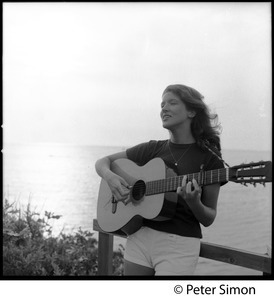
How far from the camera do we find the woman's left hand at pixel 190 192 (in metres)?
1.62

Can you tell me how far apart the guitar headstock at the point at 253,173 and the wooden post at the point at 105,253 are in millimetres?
1057

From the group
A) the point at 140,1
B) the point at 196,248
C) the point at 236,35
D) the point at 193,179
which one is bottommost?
the point at 196,248

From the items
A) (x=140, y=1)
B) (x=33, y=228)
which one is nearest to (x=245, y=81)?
(x=140, y=1)

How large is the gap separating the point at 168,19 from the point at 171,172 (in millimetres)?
843

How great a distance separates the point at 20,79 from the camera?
7.91ft

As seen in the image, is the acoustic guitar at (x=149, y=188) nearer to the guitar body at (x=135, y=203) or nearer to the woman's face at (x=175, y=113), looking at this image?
the guitar body at (x=135, y=203)

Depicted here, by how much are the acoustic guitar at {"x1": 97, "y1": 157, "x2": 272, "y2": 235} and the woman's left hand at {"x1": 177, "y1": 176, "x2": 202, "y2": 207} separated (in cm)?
3

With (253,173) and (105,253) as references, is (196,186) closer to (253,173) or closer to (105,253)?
(253,173)

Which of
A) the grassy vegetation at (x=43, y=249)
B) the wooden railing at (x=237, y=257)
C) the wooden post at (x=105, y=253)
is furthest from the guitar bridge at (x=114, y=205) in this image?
the grassy vegetation at (x=43, y=249)

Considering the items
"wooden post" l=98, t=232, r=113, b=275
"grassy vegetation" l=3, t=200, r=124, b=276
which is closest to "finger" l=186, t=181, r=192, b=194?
"wooden post" l=98, t=232, r=113, b=275

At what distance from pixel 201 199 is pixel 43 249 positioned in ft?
4.75

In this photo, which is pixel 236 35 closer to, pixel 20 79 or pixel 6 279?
pixel 20 79

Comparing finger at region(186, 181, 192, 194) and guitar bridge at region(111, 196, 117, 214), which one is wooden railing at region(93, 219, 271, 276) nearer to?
guitar bridge at region(111, 196, 117, 214)

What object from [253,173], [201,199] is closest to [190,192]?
[201,199]
